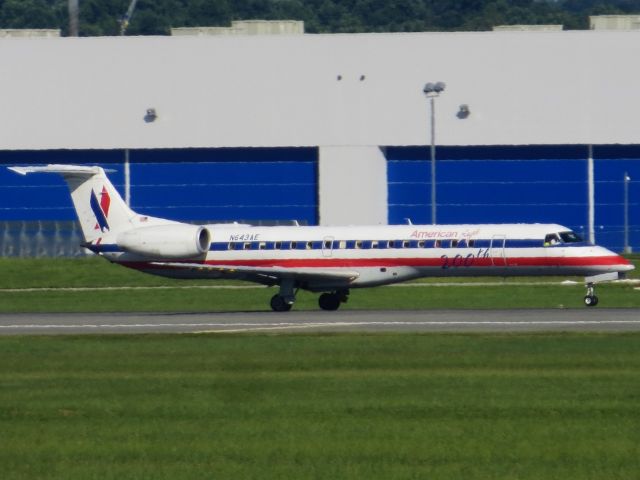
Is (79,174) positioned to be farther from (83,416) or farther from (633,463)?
(633,463)

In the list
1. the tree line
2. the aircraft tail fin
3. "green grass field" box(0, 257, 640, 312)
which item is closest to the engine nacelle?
the aircraft tail fin

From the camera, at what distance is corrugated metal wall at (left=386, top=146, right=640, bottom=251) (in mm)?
78500

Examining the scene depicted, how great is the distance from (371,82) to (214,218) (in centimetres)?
1121

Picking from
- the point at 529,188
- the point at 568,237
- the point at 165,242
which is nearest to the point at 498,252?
the point at 568,237

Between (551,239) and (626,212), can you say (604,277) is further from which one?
(626,212)

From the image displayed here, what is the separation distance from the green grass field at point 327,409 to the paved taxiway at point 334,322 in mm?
3633

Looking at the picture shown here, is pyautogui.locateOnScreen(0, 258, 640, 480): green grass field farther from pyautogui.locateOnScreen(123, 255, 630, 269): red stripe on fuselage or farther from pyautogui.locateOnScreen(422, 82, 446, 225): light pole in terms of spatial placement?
pyautogui.locateOnScreen(422, 82, 446, 225): light pole

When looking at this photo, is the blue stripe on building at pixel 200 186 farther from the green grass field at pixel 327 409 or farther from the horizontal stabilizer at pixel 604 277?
the green grass field at pixel 327 409

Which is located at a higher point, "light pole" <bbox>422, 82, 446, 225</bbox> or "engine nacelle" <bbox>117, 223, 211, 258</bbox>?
"light pole" <bbox>422, 82, 446, 225</bbox>

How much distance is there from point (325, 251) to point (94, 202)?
7974 mm

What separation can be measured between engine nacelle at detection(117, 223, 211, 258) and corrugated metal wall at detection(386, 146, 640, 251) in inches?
1323

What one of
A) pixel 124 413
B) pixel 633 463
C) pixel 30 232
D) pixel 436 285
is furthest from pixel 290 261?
pixel 30 232

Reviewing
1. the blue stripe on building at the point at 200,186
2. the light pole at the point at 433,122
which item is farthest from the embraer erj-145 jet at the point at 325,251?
the blue stripe on building at the point at 200,186

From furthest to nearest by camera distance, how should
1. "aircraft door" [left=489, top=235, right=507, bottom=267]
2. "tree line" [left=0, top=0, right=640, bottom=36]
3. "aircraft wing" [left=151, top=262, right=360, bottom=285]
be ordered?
"tree line" [left=0, top=0, right=640, bottom=36], "aircraft wing" [left=151, top=262, right=360, bottom=285], "aircraft door" [left=489, top=235, right=507, bottom=267]
